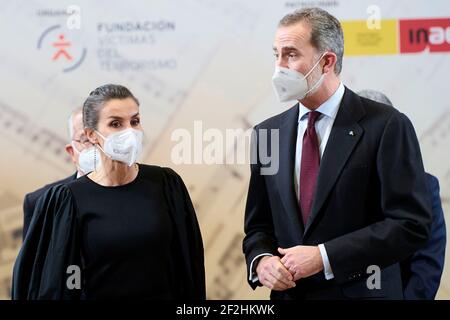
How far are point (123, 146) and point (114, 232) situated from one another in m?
0.31

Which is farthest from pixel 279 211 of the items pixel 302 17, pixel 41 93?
pixel 41 93

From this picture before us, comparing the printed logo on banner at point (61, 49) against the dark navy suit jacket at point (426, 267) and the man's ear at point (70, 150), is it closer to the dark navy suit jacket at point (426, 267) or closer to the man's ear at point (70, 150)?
the man's ear at point (70, 150)

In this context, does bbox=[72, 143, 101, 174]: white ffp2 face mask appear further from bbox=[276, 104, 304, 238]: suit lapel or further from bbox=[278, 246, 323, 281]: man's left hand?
bbox=[278, 246, 323, 281]: man's left hand

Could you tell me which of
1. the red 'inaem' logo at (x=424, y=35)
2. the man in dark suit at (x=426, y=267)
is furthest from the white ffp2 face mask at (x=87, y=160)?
the red 'inaem' logo at (x=424, y=35)

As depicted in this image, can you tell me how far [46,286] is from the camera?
2.25 metres

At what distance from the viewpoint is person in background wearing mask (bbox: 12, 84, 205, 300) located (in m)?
2.25

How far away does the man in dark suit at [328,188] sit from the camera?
2.02m

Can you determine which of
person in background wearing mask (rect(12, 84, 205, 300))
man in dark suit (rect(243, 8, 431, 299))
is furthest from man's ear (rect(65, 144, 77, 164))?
man in dark suit (rect(243, 8, 431, 299))

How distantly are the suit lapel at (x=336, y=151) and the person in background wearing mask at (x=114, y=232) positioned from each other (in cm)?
53

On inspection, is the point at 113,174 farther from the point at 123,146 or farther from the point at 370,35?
the point at 370,35

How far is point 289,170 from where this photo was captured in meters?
2.18

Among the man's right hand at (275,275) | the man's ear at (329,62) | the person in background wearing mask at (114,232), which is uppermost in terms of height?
the man's ear at (329,62)

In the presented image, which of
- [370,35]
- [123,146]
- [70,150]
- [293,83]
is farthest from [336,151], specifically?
[70,150]
